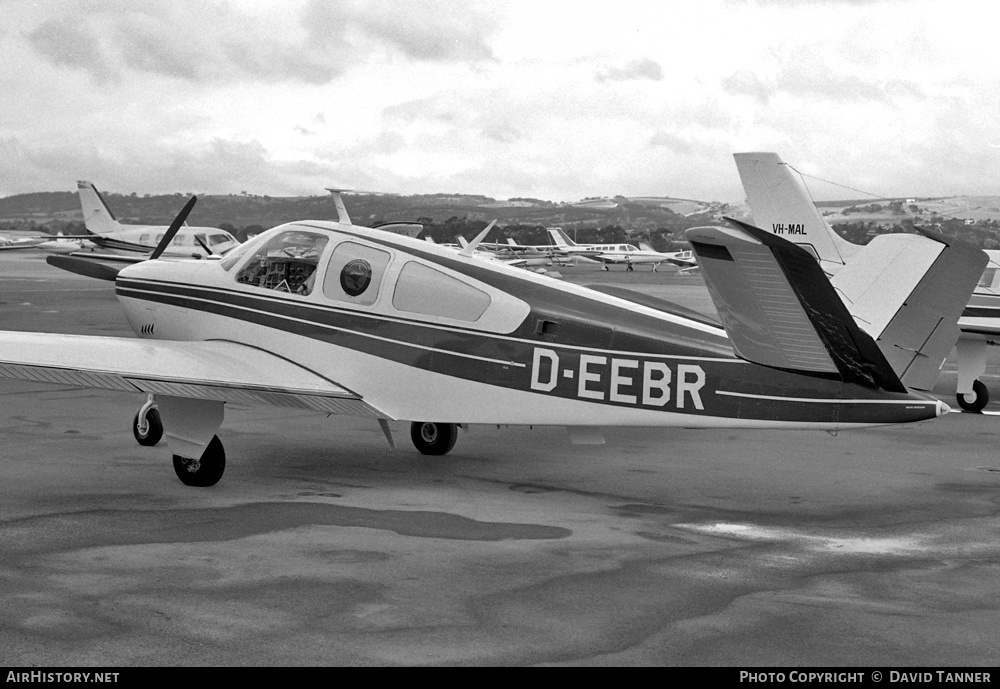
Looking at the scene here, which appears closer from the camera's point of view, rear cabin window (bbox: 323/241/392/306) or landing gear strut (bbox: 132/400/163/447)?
rear cabin window (bbox: 323/241/392/306)

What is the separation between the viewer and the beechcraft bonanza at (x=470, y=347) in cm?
767

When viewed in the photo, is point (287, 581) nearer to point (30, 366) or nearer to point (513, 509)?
point (513, 509)

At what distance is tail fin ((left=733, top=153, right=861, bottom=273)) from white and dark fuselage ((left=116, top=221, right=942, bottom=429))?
51.8 feet

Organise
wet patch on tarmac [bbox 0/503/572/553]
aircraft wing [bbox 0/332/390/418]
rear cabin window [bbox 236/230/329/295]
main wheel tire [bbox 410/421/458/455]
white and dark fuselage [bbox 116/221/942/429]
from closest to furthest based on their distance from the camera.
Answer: wet patch on tarmac [bbox 0/503/572/553] < white and dark fuselage [bbox 116/221/942/429] < aircraft wing [bbox 0/332/390/418] < rear cabin window [bbox 236/230/329/295] < main wheel tire [bbox 410/421/458/455]

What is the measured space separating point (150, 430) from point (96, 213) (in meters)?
48.3

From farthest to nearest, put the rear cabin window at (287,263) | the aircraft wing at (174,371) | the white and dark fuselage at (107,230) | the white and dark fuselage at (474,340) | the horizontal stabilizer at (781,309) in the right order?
the white and dark fuselage at (107,230), the rear cabin window at (287,263), the aircraft wing at (174,371), the white and dark fuselage at (474,340), the horizontal stabilizer at (781,309)

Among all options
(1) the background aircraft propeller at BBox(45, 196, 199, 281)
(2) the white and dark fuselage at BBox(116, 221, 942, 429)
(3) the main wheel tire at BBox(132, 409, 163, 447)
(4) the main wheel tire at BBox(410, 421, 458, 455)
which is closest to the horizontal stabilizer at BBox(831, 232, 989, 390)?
(2) the white and dark fuselage at BBox(116, 221, 942, 429)

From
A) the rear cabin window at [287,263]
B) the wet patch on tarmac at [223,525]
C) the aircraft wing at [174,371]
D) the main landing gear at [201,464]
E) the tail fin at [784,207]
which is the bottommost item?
the wet patch on tarmac at [223,525]

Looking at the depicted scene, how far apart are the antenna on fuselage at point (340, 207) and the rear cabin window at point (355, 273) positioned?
46 cm

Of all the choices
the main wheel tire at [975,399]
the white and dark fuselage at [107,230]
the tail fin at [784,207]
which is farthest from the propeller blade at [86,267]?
the white and dark fuselage at [107,230]

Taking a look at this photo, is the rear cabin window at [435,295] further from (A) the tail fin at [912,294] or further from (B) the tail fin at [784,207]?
(B) the tail fin at [784,207]

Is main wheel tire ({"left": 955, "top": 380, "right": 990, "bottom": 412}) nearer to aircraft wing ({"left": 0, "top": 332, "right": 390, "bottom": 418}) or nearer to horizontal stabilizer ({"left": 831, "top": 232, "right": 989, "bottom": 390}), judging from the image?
horizontal stabilizer ({"left": 831, "top": 232, "right": 989, "bottom": 390})

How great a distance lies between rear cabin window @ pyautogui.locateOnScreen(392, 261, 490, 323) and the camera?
31.0 ft
